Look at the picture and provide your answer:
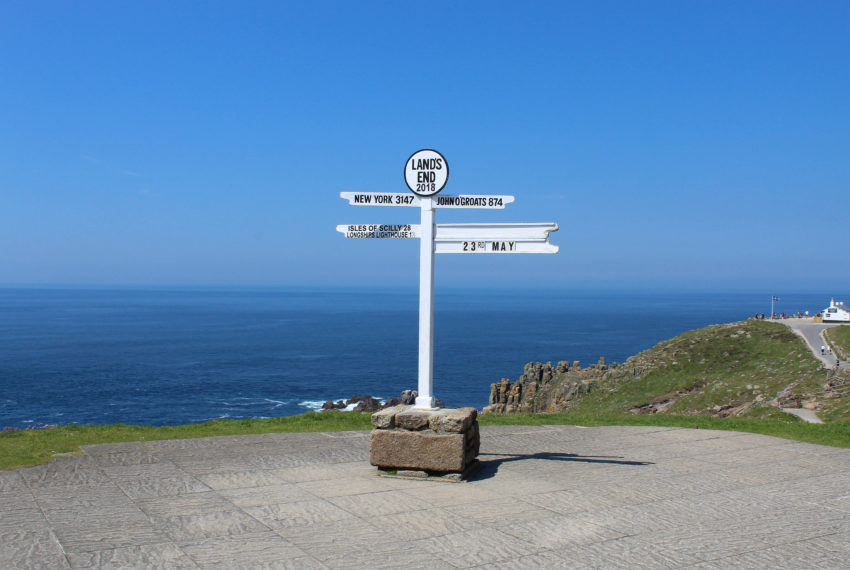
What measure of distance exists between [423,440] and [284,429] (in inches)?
185

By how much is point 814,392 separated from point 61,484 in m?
24.7

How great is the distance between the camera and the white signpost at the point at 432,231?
8.28m

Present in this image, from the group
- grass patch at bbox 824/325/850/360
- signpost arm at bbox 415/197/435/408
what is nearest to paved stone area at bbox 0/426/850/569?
signpost arm at bbox 415/197/435/408

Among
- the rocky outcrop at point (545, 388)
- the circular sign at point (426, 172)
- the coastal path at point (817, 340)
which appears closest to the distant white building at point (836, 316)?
the coastal path at point (817, 340)

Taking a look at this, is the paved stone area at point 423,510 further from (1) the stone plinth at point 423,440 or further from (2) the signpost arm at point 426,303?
(2) the signpost arm at point 426,303

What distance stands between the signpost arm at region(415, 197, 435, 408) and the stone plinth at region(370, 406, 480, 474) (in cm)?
28

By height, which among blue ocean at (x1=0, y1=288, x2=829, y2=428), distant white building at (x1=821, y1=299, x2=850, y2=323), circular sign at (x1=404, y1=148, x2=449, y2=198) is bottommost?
blue ocean at (x1=0, y1=288, x2=829, y2=428)

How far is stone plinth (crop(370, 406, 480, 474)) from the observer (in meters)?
7.76

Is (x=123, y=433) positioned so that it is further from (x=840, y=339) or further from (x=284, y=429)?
(x=840, y=339)

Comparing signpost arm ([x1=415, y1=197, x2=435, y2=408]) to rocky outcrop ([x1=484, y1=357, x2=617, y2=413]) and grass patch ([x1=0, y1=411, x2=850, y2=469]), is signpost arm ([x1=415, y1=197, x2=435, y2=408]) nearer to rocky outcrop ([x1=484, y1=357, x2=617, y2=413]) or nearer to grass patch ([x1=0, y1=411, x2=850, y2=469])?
grass patch ([x1=0, y1=411, x2=850, y2=469])

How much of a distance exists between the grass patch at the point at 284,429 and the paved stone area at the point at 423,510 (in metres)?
0.68

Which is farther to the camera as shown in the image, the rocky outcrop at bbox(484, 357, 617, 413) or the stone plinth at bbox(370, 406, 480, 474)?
the rocky outcrop at bbox(484, 357, 617, 413)

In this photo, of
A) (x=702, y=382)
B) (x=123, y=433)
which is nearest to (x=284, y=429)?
(x=123, y=433)

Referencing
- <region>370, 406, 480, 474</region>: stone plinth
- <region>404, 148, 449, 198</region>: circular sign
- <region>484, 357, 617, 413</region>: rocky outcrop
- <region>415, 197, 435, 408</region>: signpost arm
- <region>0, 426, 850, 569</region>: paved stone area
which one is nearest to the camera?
<region>0, 426, 850, 569</region>: paved stone area
